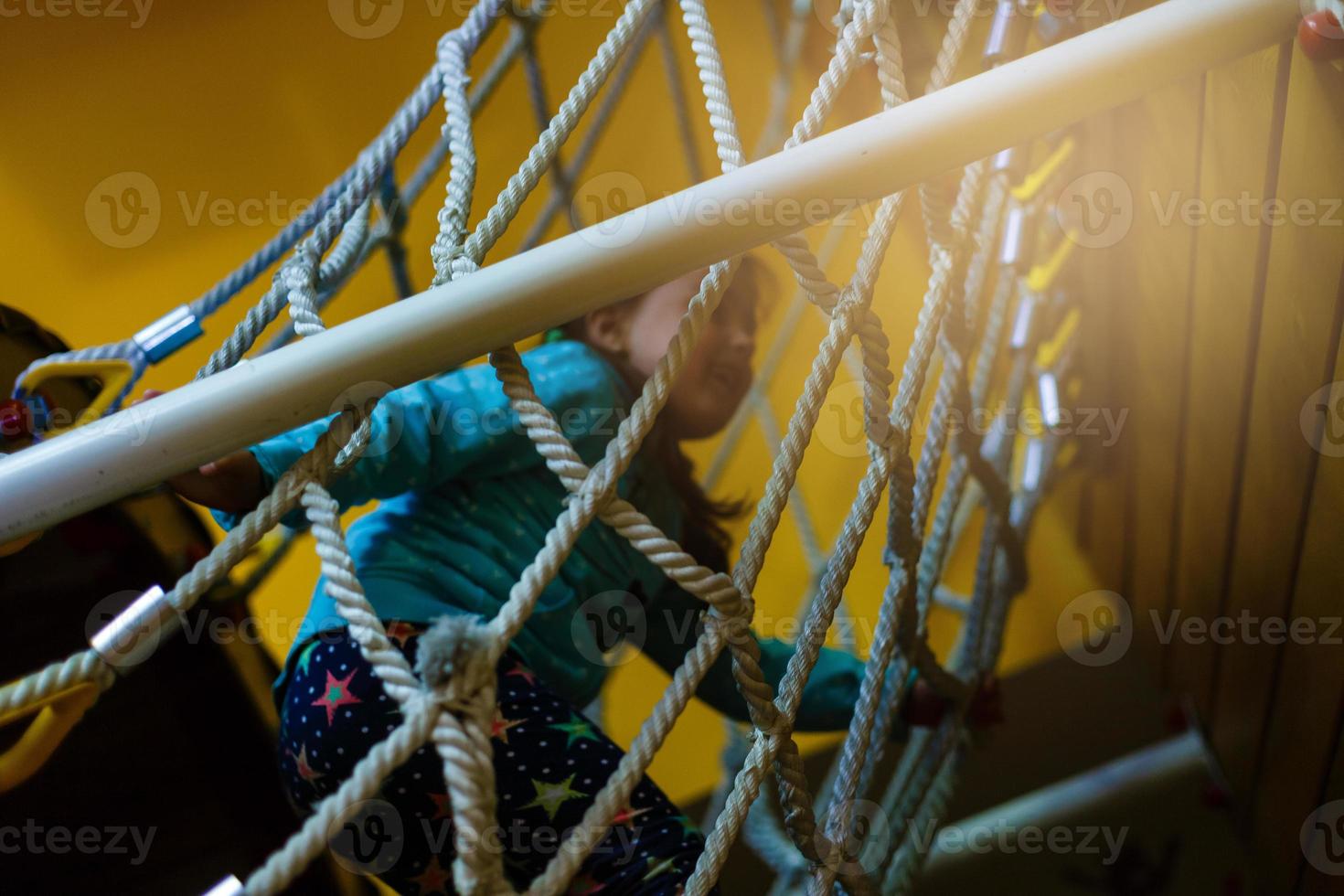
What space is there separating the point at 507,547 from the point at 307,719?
0.18m

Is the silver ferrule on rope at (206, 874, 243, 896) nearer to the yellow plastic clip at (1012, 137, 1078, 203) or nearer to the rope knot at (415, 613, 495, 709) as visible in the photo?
the rope knot at (415, 613, 495, 709)

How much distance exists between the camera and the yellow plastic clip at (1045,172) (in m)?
0.88

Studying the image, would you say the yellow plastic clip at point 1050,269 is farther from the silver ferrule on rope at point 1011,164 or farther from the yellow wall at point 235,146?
the yellow wall at point 235,146

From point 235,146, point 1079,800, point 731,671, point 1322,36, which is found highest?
point 235,146

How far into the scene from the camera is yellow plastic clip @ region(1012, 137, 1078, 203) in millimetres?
883

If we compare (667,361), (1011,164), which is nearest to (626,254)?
(667,361)

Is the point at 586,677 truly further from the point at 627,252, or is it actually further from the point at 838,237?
the point at 838,237

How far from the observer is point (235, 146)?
1.29 metres

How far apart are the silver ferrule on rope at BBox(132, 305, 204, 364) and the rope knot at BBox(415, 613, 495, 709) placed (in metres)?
A: 0.25

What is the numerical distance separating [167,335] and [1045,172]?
73 cm

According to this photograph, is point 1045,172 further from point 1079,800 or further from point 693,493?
point 1079,800

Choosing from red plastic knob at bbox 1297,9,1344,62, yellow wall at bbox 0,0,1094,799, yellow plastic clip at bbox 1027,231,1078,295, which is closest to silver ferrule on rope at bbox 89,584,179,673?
red plastic knob at bbox 1297,9,1344,62

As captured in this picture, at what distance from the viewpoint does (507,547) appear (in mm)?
692

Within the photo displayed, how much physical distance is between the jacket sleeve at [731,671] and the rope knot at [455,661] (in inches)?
17.1
